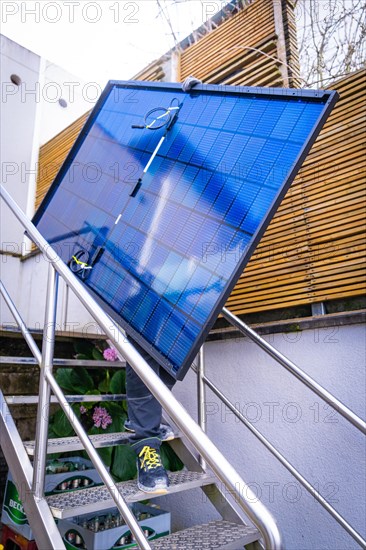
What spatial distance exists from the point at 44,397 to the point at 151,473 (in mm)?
466

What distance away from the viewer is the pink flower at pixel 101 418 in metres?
2.33

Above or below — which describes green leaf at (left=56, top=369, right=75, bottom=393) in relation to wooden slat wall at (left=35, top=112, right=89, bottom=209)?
below

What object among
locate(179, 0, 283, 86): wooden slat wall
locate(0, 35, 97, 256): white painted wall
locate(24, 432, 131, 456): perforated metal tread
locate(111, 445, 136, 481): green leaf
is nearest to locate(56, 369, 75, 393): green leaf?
locate(111, 445, 136, 481): green leaf

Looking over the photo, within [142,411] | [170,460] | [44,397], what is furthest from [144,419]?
[170,460]

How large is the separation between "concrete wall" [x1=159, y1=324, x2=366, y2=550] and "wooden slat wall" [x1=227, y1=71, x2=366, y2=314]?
22 centimetres

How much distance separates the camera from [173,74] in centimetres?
353

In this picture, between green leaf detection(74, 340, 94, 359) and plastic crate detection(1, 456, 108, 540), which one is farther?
green leaf detection(74, 340, 94, 359)

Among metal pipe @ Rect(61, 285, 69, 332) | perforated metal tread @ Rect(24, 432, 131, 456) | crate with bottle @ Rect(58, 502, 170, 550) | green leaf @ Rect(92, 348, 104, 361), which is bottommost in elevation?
crate with bottle @ Rect(58, 502, 170, 550)

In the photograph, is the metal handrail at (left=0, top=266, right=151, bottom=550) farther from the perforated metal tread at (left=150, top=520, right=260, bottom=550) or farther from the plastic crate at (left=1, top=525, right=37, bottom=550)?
the plastic crate at (left=1, top=525, right=37, bottom=550)

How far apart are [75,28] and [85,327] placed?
9.14 feet

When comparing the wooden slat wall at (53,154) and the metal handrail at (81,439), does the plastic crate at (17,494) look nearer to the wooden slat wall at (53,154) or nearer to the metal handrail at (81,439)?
the metal handrail at (81,439)

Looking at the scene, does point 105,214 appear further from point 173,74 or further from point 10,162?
point 10,162

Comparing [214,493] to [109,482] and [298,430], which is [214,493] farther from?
[109,482]

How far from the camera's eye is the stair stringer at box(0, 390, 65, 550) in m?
1.17
